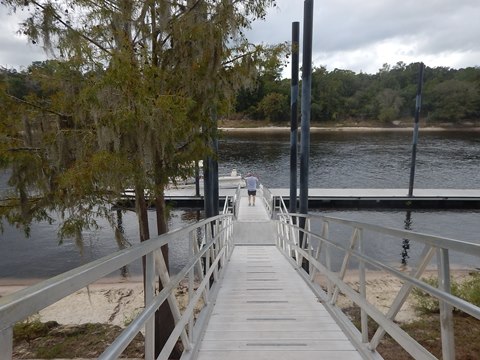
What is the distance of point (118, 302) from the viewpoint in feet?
33.0

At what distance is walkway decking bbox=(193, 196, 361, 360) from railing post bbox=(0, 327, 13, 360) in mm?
2097

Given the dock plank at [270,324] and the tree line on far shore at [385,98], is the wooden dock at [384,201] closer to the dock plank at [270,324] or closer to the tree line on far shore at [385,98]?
the dock plank at [270,324]

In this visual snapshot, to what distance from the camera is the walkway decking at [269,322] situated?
2889mm

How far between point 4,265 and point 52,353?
9173mm

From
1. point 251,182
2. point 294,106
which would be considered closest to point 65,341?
point 294,106

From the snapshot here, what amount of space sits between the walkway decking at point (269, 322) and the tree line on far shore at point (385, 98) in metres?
81.3

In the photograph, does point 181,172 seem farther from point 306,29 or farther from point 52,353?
point 306,29

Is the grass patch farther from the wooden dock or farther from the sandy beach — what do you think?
the wooden dock

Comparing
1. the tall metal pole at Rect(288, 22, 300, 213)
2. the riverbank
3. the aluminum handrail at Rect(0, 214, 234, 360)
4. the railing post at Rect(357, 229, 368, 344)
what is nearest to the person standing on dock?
the tall metal pole at Rect(288, 22, 300, 213)

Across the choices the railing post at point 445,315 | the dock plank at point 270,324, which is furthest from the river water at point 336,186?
the railing post at point 445,315

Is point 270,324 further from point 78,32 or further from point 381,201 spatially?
point 381,201

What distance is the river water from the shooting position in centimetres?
1402

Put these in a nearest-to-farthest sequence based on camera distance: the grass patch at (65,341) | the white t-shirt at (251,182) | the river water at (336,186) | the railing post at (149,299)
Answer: the railing post at (149,299) < the grass patch at (65,341) < the river water at (336,186) < the white t-shirt at (251,182)

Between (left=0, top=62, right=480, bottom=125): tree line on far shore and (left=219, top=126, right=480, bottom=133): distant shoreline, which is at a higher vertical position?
(left=0, top=62, right=480, bottom=125): tree line on far shore
